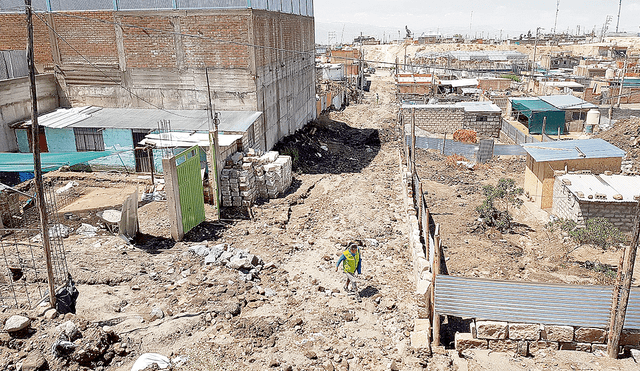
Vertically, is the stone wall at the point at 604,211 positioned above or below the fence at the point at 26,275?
below

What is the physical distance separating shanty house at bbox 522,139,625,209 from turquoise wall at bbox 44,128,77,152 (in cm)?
1595

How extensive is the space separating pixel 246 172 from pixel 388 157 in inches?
362

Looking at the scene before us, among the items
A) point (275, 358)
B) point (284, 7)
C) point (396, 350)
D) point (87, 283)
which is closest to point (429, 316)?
point (396, 350)

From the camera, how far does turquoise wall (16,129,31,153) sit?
54.7ft

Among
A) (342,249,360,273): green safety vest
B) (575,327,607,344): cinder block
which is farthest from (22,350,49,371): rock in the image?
(575,327,607,344): cinder block

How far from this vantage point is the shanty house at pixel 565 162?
14273 mm

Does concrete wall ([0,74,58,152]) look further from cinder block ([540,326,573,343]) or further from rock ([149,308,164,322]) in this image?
cinder block ([540,326,573,343])

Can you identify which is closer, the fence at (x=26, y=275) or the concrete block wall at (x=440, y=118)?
the fence at (x=26, y=275)

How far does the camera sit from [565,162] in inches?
564

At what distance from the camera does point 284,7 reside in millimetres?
20281

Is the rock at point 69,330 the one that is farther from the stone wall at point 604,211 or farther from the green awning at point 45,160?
the stone wall at point 604,211

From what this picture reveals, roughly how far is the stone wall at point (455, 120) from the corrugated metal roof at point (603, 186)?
37.8 ft

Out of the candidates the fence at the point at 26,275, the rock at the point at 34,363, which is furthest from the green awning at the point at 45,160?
the rock at the point at 34,363

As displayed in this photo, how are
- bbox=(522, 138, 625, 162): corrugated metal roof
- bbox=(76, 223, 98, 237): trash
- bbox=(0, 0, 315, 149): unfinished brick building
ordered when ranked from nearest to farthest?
Answer: 1. bbox=(76, 223, 98, 237): trash
2. bbox=(522, 138, 625, 162): corrugated metal roof
3. bbox=(0, 0, 315, 149): unfinished brick building
